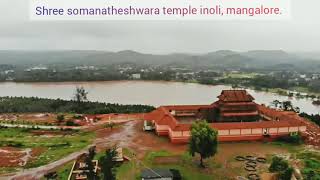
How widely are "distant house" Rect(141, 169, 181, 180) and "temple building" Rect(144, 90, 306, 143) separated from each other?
1.31 meters

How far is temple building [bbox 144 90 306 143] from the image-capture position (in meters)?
6.07

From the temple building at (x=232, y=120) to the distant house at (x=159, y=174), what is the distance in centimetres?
131

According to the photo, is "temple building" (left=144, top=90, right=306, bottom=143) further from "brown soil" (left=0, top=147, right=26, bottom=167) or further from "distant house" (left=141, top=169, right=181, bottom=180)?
"brown soil" (left=0, top=147, right=26, bottom=167)

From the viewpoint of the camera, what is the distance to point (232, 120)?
22.1 feet

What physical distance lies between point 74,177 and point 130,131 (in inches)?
81.0

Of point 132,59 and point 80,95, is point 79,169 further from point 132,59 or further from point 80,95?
point 132,59

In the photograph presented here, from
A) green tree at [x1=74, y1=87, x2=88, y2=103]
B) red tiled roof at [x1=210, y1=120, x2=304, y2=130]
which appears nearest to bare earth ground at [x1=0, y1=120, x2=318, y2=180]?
red tiled roof at [x1=210, y1=120, x2=304, y2=130]

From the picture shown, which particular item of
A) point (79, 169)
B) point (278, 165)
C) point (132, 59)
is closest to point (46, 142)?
point (79, 169)

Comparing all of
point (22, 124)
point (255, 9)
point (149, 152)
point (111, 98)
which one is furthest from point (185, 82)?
point (255, 9)

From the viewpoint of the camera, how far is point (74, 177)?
479cm

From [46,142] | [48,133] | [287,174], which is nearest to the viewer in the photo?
[287,174]

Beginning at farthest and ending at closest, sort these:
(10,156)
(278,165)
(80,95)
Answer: (80,95) → (10,156) → (278,165)

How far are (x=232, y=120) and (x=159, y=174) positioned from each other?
253 centimetres

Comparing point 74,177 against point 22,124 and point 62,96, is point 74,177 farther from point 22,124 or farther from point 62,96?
point 62,96
